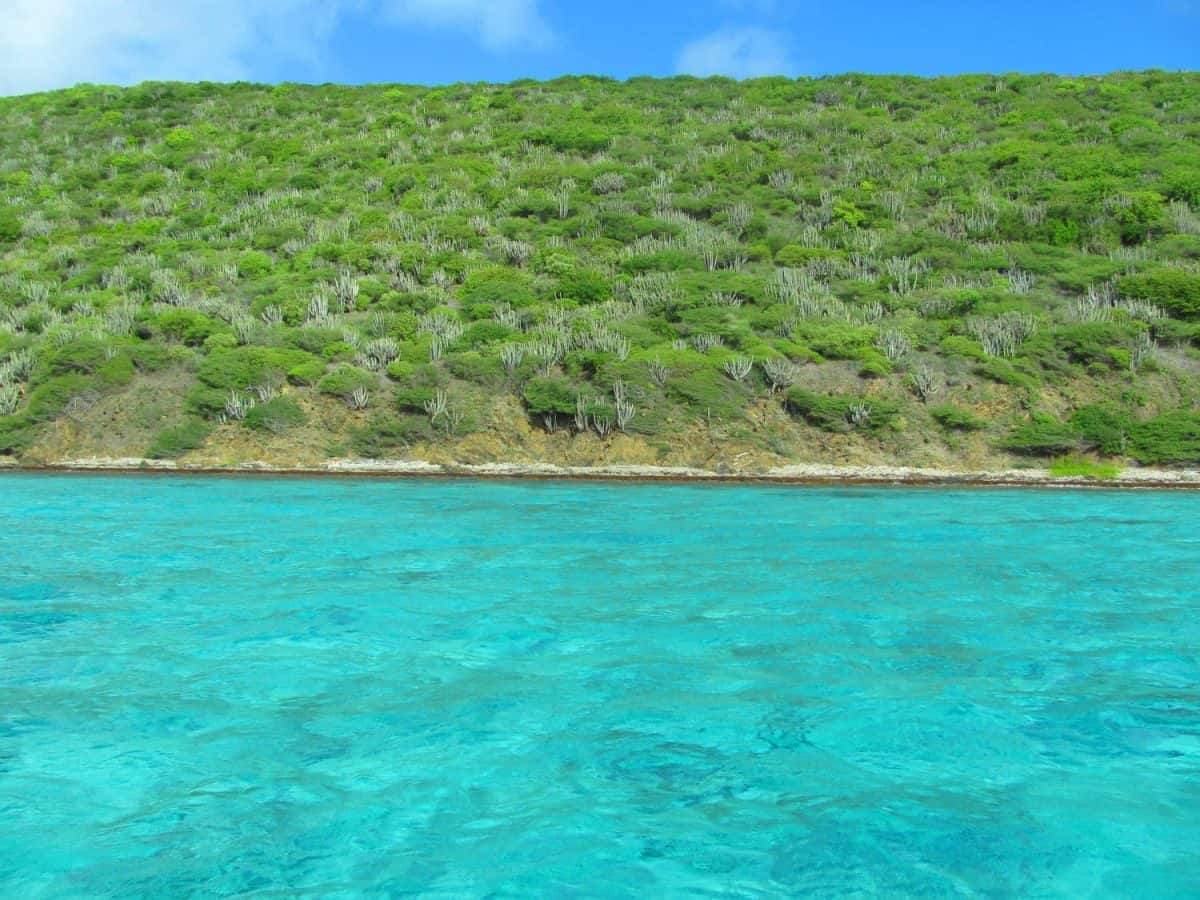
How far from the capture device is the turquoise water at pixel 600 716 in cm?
405

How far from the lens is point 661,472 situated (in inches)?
679

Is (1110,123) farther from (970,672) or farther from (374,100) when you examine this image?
(970,672)

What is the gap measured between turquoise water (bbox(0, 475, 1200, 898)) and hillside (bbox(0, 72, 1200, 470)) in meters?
7.80

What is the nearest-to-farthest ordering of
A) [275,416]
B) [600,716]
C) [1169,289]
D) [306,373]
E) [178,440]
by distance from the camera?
[600,716], [178,440], [275,416], [306,373], [1169,289]

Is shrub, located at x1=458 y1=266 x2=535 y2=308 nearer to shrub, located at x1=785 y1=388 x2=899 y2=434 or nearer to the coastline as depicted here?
the coastline

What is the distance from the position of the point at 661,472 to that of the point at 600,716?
1160 centimetres

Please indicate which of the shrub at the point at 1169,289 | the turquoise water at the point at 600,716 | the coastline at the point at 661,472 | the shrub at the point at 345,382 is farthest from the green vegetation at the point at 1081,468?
the shrub at the point at 345,382

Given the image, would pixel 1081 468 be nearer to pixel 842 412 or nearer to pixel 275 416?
pixel 842 412

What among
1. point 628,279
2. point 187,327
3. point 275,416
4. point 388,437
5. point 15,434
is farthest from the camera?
point 628,279

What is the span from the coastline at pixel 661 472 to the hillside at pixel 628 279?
487mm

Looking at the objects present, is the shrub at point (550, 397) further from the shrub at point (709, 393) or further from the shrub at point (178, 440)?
the shrub at point (178, 440)

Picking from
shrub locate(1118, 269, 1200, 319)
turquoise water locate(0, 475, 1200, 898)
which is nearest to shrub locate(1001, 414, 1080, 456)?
shrub locate(1118, 269, 1200, 319)

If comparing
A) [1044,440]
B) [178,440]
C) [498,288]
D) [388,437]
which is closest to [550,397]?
[388,437]

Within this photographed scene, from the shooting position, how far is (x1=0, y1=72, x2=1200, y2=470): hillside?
19.0 m
